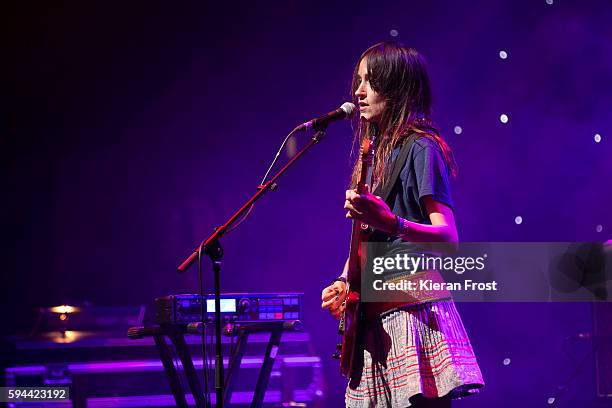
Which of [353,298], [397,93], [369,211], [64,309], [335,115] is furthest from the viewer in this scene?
[64,309]

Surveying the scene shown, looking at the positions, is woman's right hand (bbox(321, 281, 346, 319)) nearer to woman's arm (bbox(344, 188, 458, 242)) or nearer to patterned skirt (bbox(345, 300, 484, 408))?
patterned skirt (bbox(345, 300, 484, 408))

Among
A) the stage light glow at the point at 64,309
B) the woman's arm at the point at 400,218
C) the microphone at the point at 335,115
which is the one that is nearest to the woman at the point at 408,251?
the woman's arm at the point at 400,218

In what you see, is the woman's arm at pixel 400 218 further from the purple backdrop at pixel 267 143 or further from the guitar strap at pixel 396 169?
the purple backdrop at pixel 267 143

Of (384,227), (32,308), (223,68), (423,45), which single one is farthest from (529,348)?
(384,227)

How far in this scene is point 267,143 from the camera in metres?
4.91

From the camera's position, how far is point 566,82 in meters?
5.12

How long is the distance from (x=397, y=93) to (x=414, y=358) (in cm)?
75

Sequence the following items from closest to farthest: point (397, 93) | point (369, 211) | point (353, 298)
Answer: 1. point (369, 211)
2. point (353, 298)
3. point (397, 93)

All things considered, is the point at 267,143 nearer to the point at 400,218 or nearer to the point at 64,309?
the point at 64,309

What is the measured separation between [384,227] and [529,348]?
12.4 ft

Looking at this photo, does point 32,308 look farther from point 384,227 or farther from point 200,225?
point 384,227

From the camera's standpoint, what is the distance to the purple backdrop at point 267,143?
4730 millimetres

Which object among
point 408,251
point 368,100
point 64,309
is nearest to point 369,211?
point 408,251

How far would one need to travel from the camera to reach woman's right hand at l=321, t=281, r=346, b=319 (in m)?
1.95
